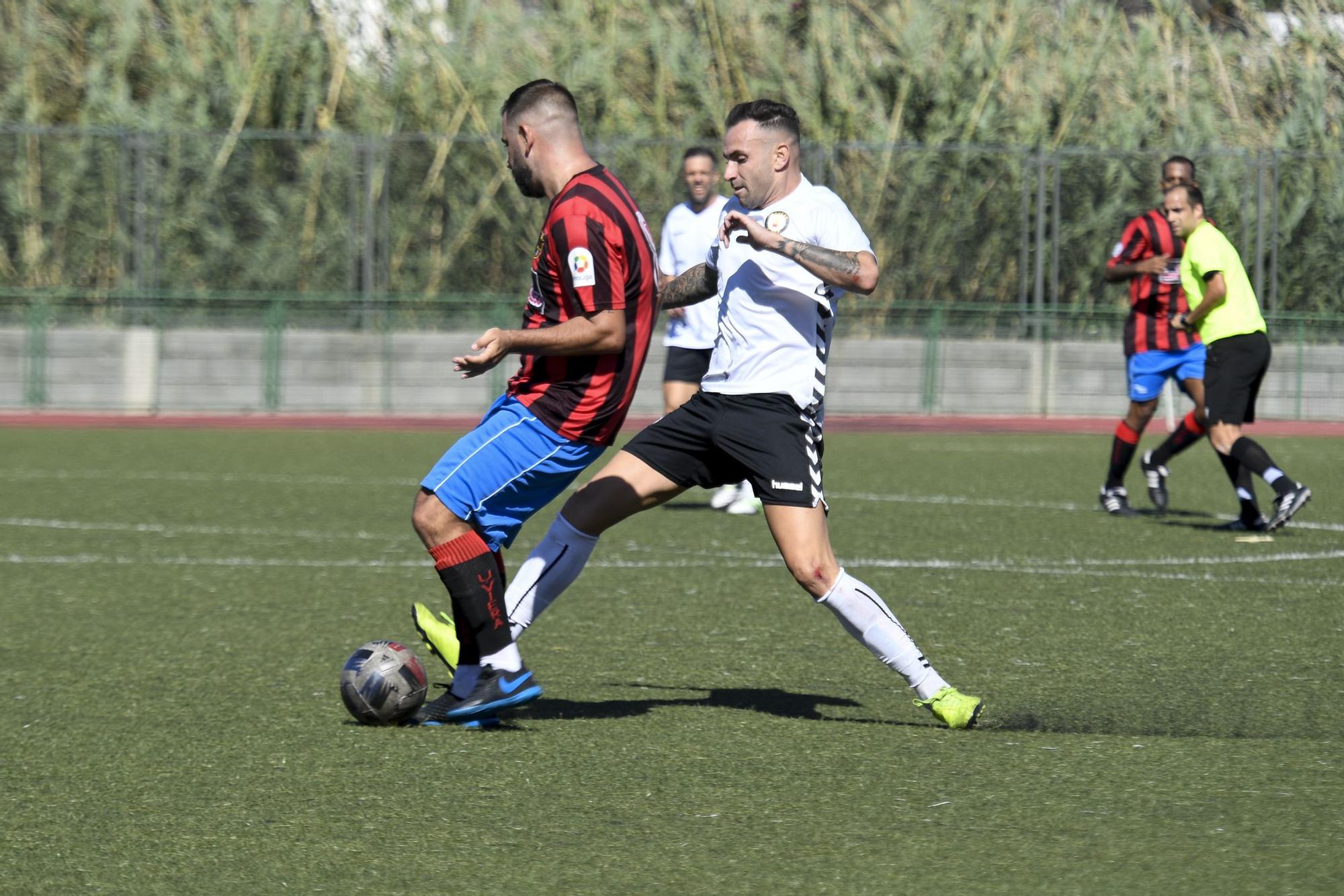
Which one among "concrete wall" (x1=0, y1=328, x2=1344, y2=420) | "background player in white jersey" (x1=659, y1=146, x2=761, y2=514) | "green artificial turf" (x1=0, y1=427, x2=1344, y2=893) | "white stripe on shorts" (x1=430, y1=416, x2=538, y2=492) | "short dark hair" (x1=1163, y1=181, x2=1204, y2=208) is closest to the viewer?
"green artificial turf" (x1=0, y1=427, x2=1344, y2=893)

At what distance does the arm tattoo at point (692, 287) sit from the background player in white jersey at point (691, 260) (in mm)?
5087

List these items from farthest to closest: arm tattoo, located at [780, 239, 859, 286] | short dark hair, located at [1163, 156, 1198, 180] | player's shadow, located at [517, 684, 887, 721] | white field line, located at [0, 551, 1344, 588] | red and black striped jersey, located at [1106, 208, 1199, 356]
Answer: red and black striped jersey, located at [1106, 208, 1199, 356] → short dark hair, located at [1163, 156, 1198, 180] → white field line, located at [0, 551, 1344, 588] → player's shadow, located at [517, 684, 887, 721] → arm tattoo, located at [780, 239, 859, 286]

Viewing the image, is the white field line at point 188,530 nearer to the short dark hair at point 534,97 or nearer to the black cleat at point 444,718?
the black cleat at point 444,718

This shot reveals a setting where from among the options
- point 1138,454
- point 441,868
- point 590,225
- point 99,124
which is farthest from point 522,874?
point 99,124

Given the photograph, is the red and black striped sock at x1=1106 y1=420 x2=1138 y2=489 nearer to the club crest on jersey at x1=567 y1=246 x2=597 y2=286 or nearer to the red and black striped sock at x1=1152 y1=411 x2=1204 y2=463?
the red and black striped sock at x1=1152 y1=411 x2=1204 y2=463

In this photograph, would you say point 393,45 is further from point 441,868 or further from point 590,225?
point 441,868

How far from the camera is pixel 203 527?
11391 millimetres

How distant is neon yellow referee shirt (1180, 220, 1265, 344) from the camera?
10961mm

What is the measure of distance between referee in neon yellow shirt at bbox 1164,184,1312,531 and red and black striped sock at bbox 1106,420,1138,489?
113 centimetres

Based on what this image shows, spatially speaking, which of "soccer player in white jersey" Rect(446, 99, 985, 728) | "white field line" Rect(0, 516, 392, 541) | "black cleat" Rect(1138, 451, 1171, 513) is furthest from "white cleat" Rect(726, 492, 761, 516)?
"soccer player in white jersey" Rect(446, 99, 985, 728)

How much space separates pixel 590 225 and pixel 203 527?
637cm

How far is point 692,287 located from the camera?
6.38 m

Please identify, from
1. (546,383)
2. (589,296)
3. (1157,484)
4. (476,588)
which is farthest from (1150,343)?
(476,588)

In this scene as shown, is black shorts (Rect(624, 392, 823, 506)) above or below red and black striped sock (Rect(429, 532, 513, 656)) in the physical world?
above
